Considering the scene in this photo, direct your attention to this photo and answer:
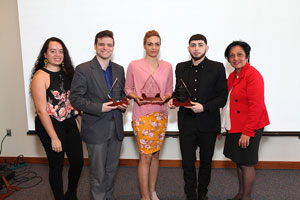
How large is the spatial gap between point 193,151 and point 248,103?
0.70 metres

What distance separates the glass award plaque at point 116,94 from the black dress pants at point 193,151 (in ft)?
2.23

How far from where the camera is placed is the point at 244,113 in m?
2.01

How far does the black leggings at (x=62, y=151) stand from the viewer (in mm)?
2006

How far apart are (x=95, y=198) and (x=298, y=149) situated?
3.04 m

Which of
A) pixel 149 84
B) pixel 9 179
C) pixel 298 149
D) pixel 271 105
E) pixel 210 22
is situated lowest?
pixel 9 179

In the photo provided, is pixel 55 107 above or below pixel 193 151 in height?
above

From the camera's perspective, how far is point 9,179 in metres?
3.04

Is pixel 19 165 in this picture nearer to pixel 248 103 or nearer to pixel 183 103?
pixel 183 103

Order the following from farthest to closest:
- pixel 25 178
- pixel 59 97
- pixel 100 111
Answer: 1. pixel 25 178
2. pixel 59 97
3. pixel 100 111

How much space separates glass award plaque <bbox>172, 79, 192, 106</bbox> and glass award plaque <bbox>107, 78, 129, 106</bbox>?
0.50 meters

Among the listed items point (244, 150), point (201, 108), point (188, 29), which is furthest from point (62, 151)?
point (188, 29)

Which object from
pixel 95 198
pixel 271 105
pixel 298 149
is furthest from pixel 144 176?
pixel 298 149

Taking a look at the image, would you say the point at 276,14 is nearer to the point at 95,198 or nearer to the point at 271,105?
the point at 271,105

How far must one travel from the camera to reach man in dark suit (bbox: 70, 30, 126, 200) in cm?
190
